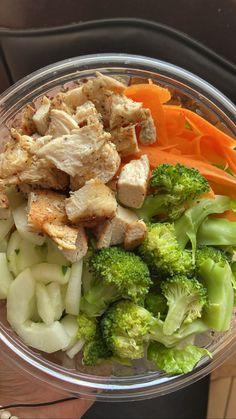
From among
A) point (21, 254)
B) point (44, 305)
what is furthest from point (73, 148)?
point (44, 305)

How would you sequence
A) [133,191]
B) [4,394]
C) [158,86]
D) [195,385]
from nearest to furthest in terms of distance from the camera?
[133,191] → [158,86] → [4,394] → [195,385]

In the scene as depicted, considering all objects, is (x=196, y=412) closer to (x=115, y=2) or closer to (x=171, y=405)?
(x=171, y=405)

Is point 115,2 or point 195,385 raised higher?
point 115,2

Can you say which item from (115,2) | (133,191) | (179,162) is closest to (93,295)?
(133,191)

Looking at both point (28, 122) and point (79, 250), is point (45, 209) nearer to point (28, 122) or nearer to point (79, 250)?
point (79, 250)

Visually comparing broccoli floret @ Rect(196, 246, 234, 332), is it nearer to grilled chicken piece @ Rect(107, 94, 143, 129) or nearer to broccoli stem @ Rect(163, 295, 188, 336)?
broccoli stem @ Rect(163, 295, 188, 336)

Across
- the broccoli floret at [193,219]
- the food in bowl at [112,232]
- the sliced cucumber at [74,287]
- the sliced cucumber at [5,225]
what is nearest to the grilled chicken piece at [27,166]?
the food in bowl at [112,232]

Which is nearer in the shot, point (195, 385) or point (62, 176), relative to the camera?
point (62, 176)
